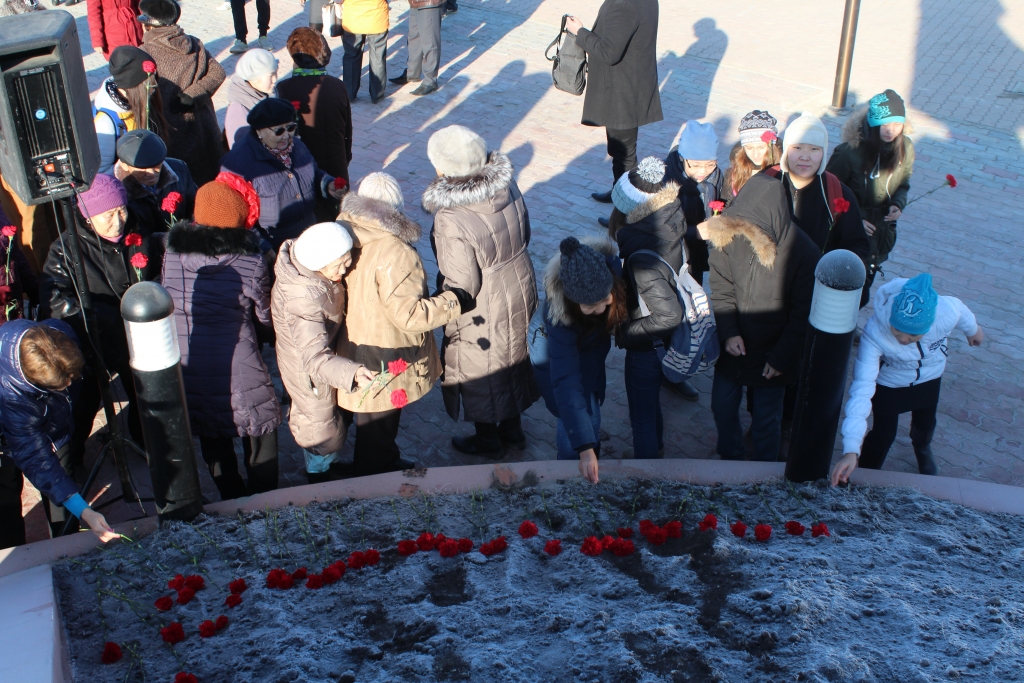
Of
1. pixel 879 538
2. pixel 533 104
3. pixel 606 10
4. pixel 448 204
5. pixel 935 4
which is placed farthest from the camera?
pixel 935 4

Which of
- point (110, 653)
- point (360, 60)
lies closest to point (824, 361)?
point (110, 653)

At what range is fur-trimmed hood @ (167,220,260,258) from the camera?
408 cm

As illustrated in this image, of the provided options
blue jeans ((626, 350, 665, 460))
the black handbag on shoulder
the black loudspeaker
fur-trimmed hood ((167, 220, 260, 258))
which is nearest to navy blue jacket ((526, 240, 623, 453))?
blue jeans ((626, 350, 665, 460))

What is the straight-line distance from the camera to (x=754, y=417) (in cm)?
480

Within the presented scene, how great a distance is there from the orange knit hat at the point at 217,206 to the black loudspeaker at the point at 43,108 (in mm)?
535

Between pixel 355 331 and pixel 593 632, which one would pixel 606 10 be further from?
pixel 593 632

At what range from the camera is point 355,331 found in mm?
4383

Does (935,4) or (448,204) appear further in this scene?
(935,4)

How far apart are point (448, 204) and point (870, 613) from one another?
263cm

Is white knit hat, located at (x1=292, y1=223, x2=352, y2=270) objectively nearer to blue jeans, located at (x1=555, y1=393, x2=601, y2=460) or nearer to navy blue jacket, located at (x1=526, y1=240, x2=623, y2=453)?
navy blue jacket, located at (x1=526, y1=240, x2=623, y2=453)

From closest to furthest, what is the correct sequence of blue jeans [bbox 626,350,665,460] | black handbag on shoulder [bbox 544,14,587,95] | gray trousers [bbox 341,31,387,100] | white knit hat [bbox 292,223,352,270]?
1. white knit hat [bbox 292,223,352,270]
2. blue jeans [bbox 626,350,665,460]
3. black handbag on shoulder [bbox 544,14,587,95]
4. gray trousers [bbox 341,31,387,100]

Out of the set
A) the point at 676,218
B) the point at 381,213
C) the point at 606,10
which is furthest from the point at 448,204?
the point at 606,10

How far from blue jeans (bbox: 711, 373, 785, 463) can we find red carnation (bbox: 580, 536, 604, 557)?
132cm

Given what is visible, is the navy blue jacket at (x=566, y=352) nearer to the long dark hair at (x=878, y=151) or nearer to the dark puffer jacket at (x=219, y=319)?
the dark puffer jacket at (x=219, y=319)
